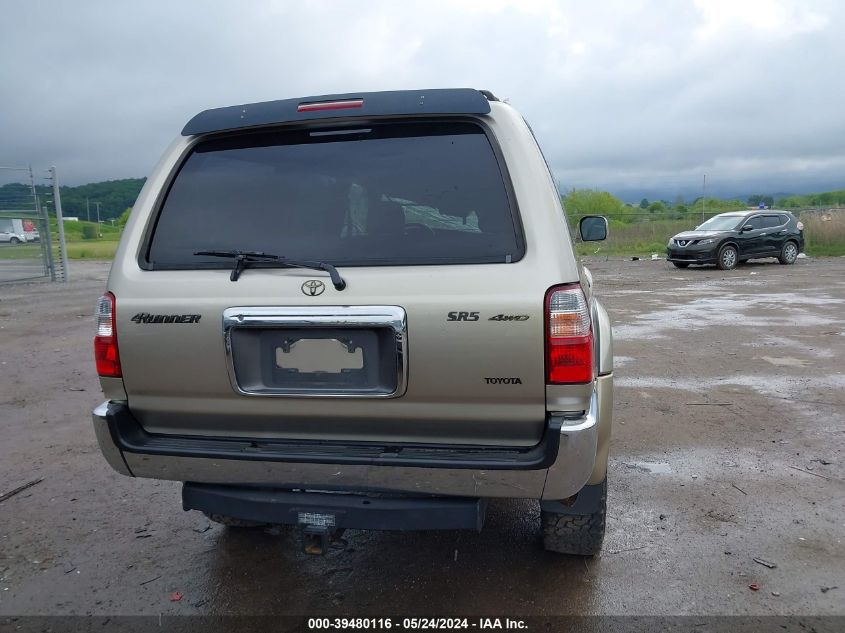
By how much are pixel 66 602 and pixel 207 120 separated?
224cm

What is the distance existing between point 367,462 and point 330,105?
1.44 metres

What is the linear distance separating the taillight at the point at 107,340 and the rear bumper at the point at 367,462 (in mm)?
159

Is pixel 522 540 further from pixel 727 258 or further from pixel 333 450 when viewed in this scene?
pixel 727 258

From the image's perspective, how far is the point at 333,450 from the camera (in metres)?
2.54

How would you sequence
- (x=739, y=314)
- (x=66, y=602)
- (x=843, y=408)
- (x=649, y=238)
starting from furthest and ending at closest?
(x=649, y=238)
(x=739, y=314)
(x=843, y=408)
(x=66, y=602)

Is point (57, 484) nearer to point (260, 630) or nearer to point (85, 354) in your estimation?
point (260, 630)

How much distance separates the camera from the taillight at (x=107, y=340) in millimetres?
2652

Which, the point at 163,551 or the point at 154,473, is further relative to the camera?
the point at 163,551

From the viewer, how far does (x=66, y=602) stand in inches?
116

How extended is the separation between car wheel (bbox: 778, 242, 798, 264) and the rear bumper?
20900 mm

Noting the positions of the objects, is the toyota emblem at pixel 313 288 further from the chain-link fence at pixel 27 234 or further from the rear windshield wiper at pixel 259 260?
the chain-link fence at pixel 27 234

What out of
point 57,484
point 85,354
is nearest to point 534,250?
point 57,484

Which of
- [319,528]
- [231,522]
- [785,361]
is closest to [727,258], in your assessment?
[785,361]

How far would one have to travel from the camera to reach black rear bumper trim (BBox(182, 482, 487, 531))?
2471 mm
